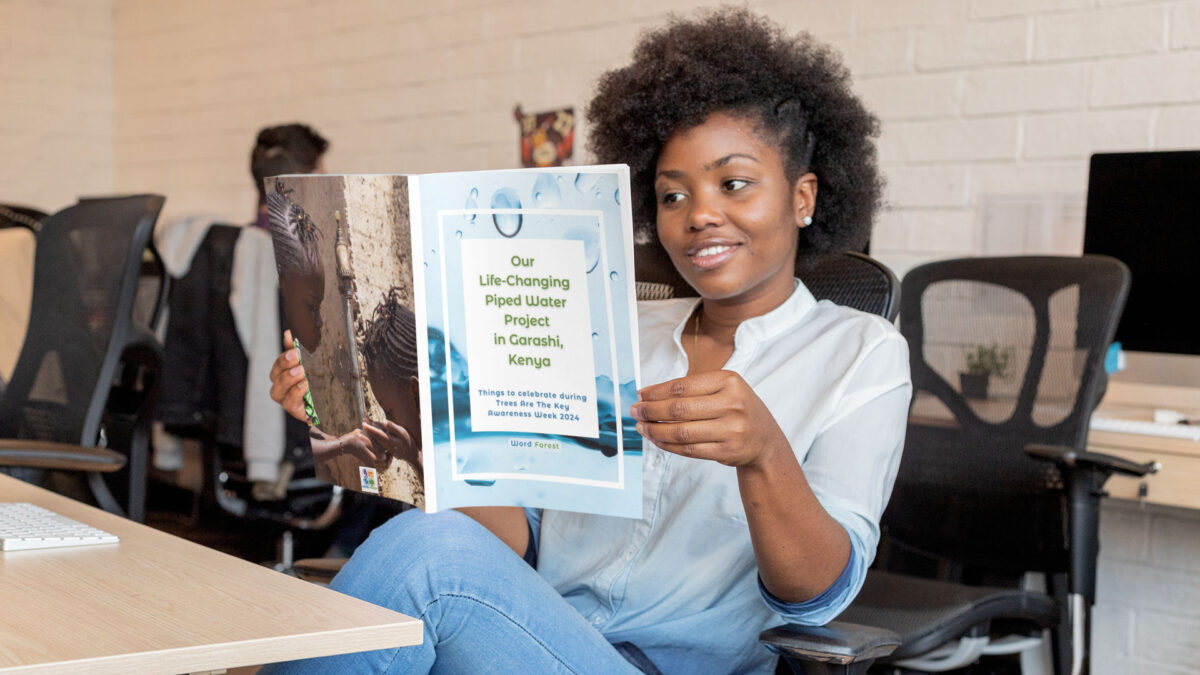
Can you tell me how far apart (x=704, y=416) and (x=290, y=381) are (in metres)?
0.47

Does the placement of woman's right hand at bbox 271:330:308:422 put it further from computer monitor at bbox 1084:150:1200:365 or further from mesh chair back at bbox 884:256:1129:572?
computer monitor at bbox 1084:150:1200:365

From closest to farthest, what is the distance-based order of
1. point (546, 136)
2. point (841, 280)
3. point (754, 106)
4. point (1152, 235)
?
point (754, 106), point (841, 280), point (1152, 235), point (546, 136)

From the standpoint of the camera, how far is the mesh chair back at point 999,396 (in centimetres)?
196

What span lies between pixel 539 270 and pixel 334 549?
8.32 feet

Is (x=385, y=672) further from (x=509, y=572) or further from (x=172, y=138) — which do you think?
(x=172, y=138)

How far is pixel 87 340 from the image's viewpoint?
2.02 m

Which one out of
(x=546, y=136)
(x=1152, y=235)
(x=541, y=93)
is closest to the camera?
(x=1152, y=235)

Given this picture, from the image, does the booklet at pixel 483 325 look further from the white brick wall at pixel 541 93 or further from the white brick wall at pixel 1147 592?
the white brick wall at pixel 1147 592

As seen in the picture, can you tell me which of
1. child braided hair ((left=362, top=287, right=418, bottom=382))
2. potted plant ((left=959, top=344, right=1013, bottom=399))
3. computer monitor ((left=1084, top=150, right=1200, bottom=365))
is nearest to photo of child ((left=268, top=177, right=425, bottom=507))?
child braided hair ((left=362, top=287, right=418, bottom=382))

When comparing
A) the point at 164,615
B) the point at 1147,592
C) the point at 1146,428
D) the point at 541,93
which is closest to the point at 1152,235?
the point at 1146,428

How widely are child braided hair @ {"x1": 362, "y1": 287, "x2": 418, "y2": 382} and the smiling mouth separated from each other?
14.7 inches

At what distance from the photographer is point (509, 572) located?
3.75ft

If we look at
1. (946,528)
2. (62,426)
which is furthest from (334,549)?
(946,528)

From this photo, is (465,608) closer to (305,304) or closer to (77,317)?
(305,304)
